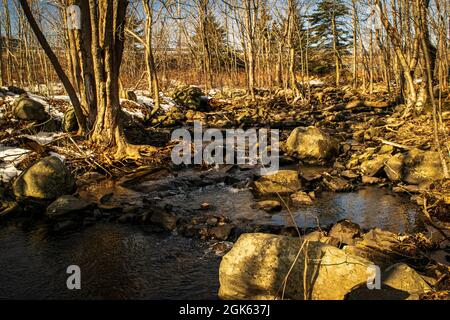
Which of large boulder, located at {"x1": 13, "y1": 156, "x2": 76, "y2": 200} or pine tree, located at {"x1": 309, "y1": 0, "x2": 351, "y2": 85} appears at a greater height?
pine tree, located at {"x1": 309, "y1": 0, "x2": 351, "y2": 85}

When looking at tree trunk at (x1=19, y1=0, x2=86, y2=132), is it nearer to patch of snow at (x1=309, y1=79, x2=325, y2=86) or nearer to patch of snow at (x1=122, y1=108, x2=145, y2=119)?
patch of snow at (x1=122, y1=108, x2=145, y2=119)

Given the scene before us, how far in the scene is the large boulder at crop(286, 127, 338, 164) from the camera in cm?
1060

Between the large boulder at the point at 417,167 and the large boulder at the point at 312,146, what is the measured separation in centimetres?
245

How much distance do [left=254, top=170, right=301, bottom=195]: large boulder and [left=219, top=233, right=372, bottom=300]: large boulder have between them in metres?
4.06

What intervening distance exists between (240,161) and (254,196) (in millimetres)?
3258

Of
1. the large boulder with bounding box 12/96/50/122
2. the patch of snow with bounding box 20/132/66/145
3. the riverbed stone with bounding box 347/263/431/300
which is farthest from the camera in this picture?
the large boulder with bounding box 12/96/50/122

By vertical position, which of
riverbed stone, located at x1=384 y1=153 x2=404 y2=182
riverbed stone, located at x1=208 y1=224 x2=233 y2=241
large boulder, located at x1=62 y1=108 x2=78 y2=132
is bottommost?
riverbed stone, located at x1=208 y1=224 x2=233 y2=241

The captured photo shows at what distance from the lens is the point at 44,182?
7.42m

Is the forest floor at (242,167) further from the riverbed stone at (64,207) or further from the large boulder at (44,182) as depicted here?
the riverbed stone at (64,207)

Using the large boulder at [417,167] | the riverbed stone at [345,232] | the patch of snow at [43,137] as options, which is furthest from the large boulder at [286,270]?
the patch of snow at [43,137]

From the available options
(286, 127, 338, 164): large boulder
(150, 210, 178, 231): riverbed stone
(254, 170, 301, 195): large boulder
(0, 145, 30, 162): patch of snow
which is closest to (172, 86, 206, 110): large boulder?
(286, 127, 338, 164): large boulder

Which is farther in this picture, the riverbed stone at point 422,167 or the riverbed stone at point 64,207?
the riverbed stone at point 422,167

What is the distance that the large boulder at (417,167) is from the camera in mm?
7543

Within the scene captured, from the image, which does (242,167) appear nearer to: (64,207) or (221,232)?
(221,232)
